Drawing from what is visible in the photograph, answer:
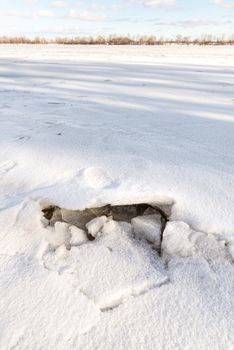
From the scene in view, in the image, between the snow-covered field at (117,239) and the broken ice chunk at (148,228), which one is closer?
the snow-covered field at (117,239)

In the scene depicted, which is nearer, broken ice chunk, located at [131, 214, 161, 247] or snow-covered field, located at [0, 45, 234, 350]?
snow-covered field, located at [0, 45, 234, 350]

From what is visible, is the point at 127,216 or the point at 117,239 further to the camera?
the point at 127,216

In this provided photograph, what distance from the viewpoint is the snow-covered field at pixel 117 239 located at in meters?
0.78

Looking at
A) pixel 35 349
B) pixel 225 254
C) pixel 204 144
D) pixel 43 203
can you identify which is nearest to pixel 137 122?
pixel 204 144

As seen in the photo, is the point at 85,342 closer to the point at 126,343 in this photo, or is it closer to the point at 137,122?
the point at 126,343

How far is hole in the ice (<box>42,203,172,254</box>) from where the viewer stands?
1091 millimetres

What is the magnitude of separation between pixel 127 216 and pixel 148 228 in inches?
4.5

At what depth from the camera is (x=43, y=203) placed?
3.97ft

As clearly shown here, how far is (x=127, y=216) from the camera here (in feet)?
3.89

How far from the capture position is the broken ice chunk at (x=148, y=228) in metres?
1.07

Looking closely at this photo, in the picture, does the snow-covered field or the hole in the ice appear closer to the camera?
the snow-covered field

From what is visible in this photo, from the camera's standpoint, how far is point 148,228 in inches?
43.0

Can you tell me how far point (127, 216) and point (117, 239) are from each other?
14 cm

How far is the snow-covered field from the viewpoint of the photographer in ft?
2.57
